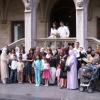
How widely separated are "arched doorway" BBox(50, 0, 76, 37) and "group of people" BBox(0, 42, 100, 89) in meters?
6.13

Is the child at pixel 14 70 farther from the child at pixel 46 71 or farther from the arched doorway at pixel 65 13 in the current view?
the arched doorway at pixel 65 13

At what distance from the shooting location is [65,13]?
28.9 metres

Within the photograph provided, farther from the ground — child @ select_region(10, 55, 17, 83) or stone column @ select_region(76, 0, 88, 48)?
stone column @ select_region(76, 0, 88, 48)

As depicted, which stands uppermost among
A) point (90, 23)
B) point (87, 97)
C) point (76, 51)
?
point (90, 23)

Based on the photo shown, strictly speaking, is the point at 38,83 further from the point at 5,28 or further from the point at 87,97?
the point at 5,28

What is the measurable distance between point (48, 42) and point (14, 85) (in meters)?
3.59

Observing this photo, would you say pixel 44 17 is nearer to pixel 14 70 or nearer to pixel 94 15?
pixel 94 15

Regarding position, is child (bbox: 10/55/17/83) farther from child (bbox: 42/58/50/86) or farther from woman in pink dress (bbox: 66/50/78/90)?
woman in pink dress (bbox: 66/50/78/90)

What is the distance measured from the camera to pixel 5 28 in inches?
1166

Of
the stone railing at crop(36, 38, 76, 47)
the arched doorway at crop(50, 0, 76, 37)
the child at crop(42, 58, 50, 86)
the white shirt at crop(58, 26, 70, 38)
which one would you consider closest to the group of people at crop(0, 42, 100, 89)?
the child at crop(42, 58, 50, 86)

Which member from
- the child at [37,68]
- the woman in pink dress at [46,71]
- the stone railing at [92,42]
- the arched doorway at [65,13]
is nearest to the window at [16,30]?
the arched doorway at [65,13]

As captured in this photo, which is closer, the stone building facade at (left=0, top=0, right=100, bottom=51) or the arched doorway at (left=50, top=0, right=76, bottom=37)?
the stone building facade at (left=0, top=0, right=100, bottom=51)

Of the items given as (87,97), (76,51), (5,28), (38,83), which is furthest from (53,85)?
(5,28)

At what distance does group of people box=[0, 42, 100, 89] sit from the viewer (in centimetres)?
1995
